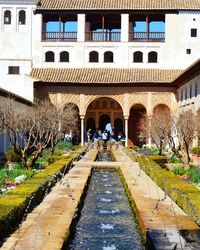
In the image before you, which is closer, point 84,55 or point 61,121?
point 61,121

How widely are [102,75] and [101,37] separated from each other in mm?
3318

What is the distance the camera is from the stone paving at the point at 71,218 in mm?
7344

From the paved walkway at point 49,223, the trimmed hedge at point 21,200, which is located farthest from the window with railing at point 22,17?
the paved walkway at point 49,223

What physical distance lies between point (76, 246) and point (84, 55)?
32.0 metres

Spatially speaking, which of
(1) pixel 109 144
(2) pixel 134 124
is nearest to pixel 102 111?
(2) pixel 134 124

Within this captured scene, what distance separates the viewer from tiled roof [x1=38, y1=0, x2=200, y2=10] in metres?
38.0

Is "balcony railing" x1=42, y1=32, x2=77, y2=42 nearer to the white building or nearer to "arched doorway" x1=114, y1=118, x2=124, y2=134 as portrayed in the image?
the white building

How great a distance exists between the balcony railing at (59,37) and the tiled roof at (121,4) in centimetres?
219

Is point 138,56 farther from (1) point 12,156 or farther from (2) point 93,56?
A: (1) point 12,156

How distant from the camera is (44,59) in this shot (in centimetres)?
3900

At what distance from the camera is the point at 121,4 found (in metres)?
38.5

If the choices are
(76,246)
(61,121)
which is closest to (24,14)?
(61,121)

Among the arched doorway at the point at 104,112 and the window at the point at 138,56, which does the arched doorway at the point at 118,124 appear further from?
the window at the point at 138,56

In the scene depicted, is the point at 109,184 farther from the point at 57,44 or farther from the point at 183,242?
the point at 57,44
